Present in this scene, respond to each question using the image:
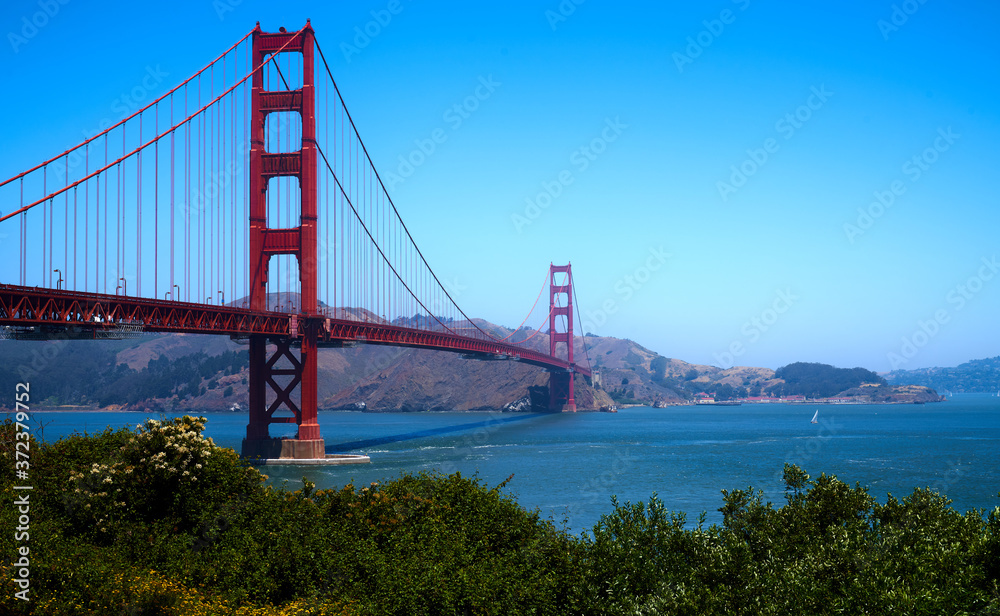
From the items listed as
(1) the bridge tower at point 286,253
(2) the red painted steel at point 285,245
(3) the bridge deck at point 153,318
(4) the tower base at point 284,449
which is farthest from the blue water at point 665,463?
(3) the bridge deck at point 153,318

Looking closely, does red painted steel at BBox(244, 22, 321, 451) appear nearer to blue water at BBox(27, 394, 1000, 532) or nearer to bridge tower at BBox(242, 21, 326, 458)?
bridge tower at BBox(242, 21, 326, 458)

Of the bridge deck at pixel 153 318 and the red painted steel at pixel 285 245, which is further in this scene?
the red painted steel at pixel 285 245

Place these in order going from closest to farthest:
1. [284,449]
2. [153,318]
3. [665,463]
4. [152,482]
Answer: [152,482]
[153,318]
[284,449]
[665,463]

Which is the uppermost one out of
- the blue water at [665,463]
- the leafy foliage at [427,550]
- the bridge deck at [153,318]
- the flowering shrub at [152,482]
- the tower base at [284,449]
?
the bridge deck at [153,318]

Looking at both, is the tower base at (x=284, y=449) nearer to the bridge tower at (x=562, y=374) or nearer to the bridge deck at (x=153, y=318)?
the bridge deck at (x=153, y=318)

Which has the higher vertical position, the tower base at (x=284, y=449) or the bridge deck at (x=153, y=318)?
the bridge deck at (x=153, y=318)

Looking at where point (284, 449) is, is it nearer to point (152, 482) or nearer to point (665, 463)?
point (665, 463)

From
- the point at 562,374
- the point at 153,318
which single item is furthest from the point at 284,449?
the point at 562,374

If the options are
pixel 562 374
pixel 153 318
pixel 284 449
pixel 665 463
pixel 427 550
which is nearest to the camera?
pixel 427 550
